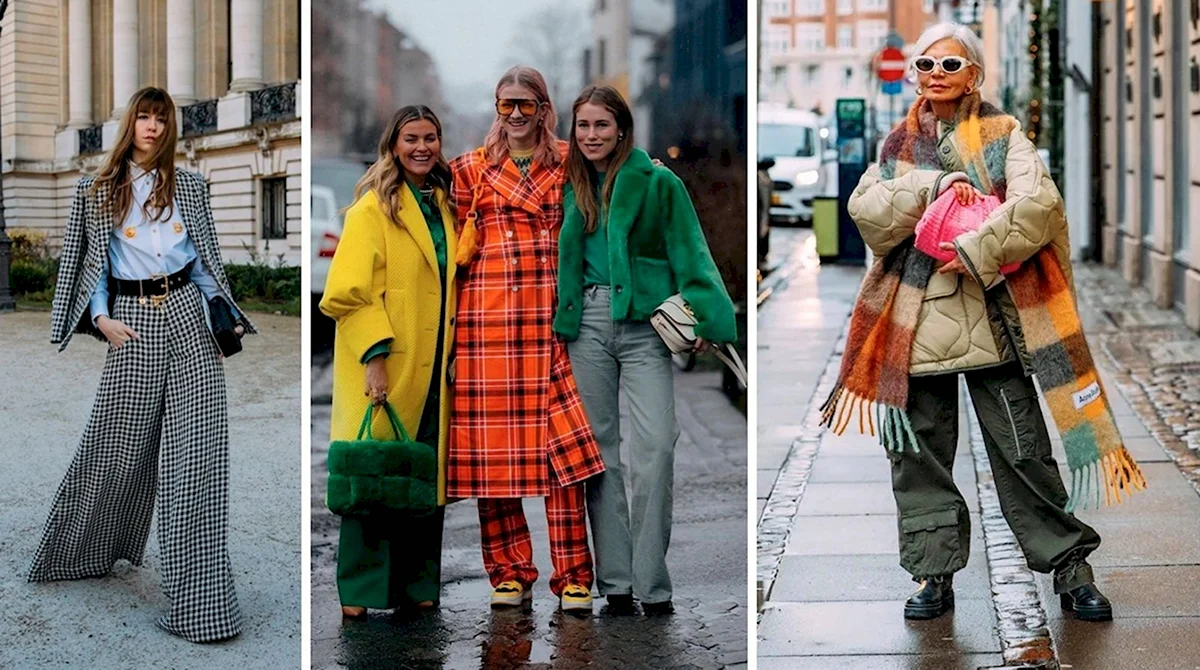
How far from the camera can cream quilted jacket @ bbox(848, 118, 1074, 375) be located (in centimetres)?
507

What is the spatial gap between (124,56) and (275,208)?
630 millimetres

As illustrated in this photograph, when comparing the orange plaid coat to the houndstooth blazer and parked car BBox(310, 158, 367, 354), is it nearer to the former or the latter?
parked car BBox(310, 158, 367, 354)

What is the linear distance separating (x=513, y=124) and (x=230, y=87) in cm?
83

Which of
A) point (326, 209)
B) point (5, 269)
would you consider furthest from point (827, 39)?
point (5, 269)

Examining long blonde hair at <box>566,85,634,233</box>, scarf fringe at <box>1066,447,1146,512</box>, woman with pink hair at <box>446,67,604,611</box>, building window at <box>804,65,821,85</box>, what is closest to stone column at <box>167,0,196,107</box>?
woman with pink hair at <box>446,67,604,611</box>

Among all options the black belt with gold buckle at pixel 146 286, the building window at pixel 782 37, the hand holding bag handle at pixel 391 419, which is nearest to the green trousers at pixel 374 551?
the hand holding bag handle at pixel 391 419

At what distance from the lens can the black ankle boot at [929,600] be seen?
5.39 m

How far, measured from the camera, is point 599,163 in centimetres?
529

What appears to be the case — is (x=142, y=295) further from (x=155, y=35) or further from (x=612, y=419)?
(x=612, y=419)

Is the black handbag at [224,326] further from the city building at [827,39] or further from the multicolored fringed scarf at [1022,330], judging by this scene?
the city building at [827,39]

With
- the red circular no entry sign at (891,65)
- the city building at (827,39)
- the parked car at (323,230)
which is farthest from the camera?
the city building at (827,39)

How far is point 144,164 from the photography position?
510 cm

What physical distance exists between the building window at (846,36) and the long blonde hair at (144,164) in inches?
3400

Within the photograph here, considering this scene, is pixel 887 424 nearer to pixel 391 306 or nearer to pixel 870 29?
pixel 391 306
